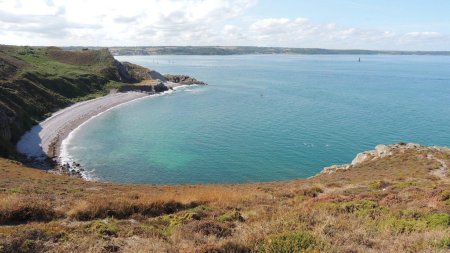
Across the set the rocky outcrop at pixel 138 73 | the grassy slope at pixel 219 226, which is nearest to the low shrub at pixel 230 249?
the grassy slope at pixel 219 226

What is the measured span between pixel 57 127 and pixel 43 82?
3861 cm

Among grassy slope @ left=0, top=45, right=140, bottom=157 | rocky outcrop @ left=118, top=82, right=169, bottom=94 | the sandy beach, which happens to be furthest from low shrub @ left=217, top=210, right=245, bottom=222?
rocky outcrop @ left=118, top=82, right=169, bottom=94

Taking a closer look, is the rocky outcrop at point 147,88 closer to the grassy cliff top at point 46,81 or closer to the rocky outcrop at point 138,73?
the grassy cliff top at point 46,81

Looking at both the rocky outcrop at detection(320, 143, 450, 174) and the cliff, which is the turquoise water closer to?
the rocky outcrop at detection(320, 143, 450, 174)

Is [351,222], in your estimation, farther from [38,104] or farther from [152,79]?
[152,79]

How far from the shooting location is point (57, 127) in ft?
266

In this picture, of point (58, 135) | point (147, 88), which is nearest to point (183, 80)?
point (147, 88)

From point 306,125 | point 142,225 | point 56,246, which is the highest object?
point 56,246

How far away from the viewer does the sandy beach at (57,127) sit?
6462cm

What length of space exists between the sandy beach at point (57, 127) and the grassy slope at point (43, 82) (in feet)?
6.91

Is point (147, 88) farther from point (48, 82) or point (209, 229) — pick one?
point (209, 229)

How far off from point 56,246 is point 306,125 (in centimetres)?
7899

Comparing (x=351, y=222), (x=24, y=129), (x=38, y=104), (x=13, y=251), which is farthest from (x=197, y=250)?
(x=38, y=104)

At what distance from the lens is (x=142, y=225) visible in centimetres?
1327
